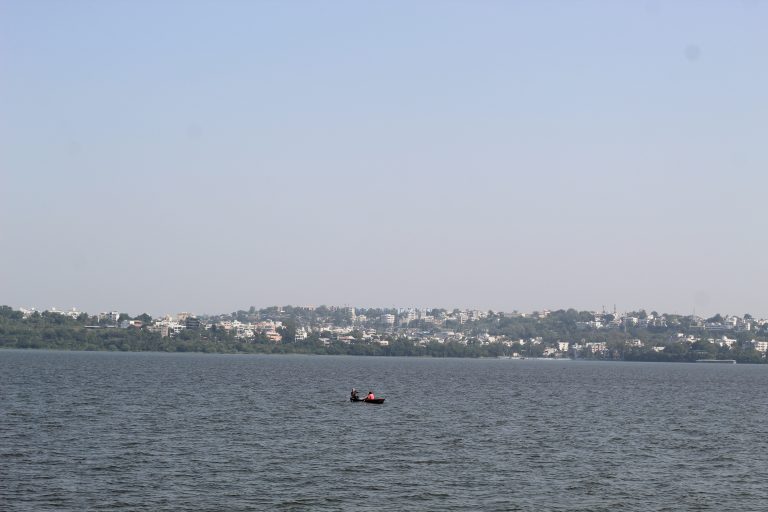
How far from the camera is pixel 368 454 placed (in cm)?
6825

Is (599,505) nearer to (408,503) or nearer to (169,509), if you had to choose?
(408,503)

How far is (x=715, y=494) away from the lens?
184 feet

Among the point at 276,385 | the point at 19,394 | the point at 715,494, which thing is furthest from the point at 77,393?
the point at 715,494

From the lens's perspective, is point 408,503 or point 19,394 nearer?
point 408,503

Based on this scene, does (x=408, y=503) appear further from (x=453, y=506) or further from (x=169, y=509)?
(x=169, y=509)

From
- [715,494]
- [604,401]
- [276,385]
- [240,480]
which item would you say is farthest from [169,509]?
[276,385]

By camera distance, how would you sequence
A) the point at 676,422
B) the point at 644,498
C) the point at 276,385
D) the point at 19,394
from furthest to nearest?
the point at 276,385
the point at 19,394
the point at 676,422
the point at 644,498

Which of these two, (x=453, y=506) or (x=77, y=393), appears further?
(x=77, y=393)

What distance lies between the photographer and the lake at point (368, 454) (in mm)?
52594

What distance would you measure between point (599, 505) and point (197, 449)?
94.7 feet

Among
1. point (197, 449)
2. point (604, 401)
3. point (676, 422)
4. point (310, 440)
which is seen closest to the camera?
point (197, 449)

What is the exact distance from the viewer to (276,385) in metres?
153

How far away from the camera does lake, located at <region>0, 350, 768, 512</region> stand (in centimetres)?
5259

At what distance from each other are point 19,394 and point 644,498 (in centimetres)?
8320
